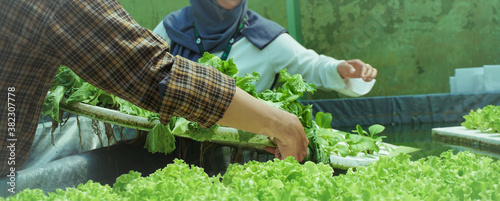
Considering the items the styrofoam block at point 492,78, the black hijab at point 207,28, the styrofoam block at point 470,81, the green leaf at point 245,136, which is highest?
the black hijab at point 207,28

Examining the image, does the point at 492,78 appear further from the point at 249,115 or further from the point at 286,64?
the point at 249,115

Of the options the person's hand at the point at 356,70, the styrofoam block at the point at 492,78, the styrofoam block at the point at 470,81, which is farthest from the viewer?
the styrofoam block at the point at 470,81

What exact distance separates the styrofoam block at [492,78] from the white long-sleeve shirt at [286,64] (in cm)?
50

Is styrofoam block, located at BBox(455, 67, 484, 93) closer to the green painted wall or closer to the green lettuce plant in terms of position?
the green lettuce plant

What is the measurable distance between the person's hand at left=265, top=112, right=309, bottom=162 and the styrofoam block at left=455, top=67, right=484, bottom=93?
1382 millimetres

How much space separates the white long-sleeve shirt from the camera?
6.63 ft

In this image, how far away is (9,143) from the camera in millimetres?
714

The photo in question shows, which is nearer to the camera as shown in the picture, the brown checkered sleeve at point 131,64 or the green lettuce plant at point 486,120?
the brown checkered sleeve at point 131,64

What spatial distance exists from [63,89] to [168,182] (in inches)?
19.5

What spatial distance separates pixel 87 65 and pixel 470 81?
2.15m

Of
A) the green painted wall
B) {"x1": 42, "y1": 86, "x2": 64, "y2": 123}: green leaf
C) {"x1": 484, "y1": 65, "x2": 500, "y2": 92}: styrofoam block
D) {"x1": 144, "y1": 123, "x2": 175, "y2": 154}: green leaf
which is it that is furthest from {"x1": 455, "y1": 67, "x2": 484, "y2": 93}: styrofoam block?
{"x1": 42, "y1": 86, "x2": 64, "y2": 123}: green leaf

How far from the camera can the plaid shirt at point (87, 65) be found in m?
0.67

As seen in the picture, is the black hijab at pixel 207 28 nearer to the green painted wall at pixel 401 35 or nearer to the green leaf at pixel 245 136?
the green leaf at pixel 245 136

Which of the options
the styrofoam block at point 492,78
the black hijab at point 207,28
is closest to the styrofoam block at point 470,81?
the styrofoam block at point 492,78
